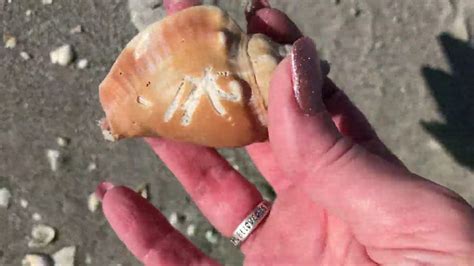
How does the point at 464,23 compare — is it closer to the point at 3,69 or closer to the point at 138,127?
the point at 138,127

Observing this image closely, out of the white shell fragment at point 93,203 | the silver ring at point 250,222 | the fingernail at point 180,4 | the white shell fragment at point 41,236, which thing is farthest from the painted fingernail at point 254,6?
the white shell fragment at point 41,236

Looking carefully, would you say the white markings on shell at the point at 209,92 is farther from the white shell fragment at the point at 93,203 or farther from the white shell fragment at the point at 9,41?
the white shell fragment at the point at 9,41

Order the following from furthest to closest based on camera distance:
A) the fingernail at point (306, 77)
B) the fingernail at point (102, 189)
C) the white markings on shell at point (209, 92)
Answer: the fingernail at point (102, 189) → the white markings on shell at point (209, 92) → the fingernail at point (306, 77)

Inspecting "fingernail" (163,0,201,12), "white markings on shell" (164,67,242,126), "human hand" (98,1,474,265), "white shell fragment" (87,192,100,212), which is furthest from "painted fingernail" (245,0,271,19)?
"white shell fragment" (87,192,100,212)

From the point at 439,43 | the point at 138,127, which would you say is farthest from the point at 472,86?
the point at 138,127

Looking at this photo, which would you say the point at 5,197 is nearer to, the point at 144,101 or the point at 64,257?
the point at 64,257
